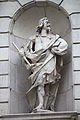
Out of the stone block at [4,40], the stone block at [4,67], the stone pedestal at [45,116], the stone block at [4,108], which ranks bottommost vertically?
the stone pedestal at [45,116]

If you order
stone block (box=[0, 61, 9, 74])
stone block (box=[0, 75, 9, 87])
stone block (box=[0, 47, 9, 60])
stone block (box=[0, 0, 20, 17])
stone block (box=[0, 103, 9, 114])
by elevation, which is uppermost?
stone block (box=[0, 0, 20, 17])

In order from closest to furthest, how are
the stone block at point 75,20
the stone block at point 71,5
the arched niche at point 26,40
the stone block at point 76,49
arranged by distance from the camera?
the stone block at point 76,49
the arched niche at point 26,40
the stone block at point 75,20
the stone block at point 71,5

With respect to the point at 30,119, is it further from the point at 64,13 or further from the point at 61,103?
the point at 64,13

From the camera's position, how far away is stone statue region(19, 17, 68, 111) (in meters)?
9.98

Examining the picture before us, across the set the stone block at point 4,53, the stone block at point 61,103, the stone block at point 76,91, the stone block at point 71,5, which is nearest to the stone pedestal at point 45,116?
the stone block at point 76,91

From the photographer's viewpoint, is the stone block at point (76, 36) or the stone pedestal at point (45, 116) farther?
the stone block at point (76, 36)

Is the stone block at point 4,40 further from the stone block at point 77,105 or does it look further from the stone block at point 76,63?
the stone block at point 77,105

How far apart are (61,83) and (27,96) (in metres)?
0.87

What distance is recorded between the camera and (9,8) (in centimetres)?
1091

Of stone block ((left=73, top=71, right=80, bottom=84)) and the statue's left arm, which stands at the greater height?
the statue's left arm

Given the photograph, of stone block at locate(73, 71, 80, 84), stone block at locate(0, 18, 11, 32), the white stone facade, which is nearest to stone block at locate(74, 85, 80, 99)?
the white stone facade

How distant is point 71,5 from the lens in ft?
35.3

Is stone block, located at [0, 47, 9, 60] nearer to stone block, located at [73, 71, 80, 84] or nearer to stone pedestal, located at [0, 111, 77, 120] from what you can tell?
stone pedestal, located at [0, 111, 77, 120]

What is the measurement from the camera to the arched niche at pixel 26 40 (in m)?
10.4
